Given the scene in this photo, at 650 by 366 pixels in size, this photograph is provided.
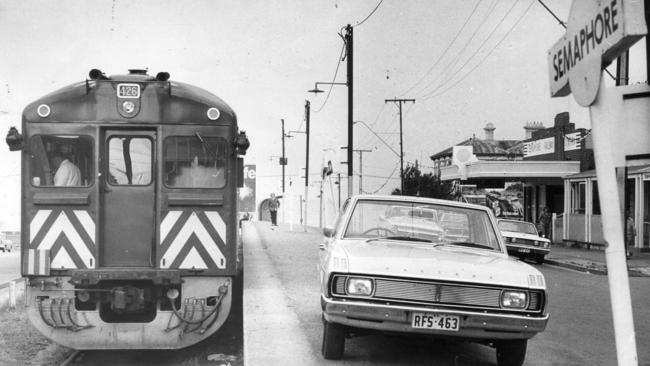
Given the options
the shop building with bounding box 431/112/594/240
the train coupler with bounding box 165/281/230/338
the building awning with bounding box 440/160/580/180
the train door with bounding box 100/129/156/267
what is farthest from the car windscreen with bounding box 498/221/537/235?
the train door with bounding box 100/129/156/267

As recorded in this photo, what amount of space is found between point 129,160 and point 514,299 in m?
4.68

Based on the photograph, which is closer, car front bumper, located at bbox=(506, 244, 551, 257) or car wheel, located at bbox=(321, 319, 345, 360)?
car wheel, located at bbox=(321, 319, 345, 360)

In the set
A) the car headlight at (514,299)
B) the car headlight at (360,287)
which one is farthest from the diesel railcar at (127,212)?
the car headlight at (514,299)

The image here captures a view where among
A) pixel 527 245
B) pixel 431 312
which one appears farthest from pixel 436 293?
pixel 527 245

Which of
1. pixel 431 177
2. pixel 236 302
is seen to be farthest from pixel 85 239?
pixel 431 177

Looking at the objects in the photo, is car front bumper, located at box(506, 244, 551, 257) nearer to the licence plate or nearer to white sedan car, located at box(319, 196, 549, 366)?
white sedan car, located at box(319, 196, 549, 366)

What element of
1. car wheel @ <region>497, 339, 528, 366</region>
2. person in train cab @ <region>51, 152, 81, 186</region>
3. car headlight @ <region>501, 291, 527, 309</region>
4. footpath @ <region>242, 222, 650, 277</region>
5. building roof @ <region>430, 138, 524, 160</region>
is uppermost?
building roof @ <region>430, 138, 524, 160</region>

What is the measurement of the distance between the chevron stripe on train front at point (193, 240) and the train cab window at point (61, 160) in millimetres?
1038

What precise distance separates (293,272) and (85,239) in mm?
5964

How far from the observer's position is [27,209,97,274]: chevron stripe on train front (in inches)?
328

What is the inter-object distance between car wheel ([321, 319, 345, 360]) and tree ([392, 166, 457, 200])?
5044 centimetres

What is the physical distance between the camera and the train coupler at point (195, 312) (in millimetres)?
8508

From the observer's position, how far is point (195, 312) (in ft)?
28.0

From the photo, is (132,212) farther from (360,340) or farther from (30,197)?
(360,340)
